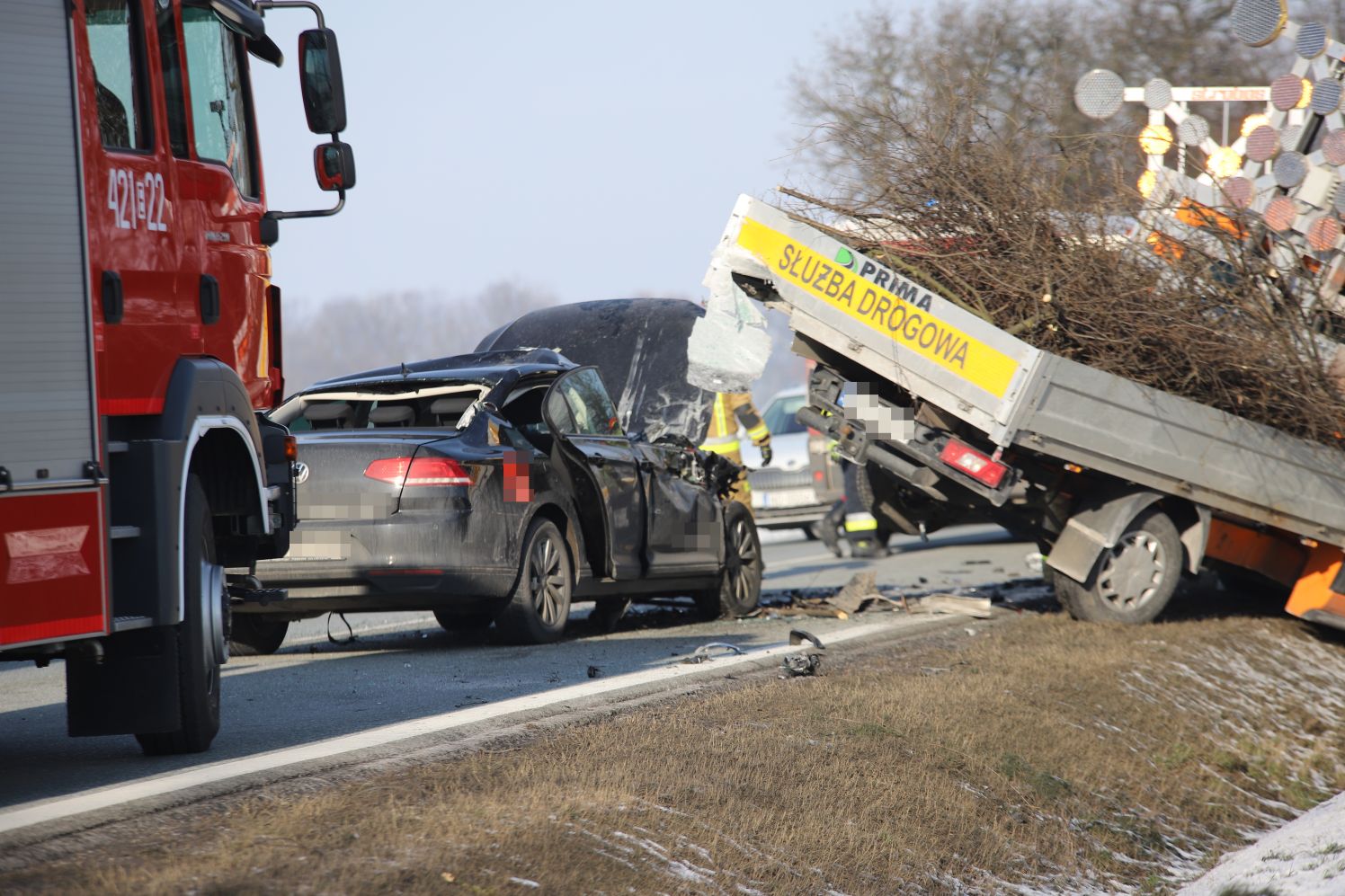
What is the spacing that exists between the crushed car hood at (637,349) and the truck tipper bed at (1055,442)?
1394 millimetres

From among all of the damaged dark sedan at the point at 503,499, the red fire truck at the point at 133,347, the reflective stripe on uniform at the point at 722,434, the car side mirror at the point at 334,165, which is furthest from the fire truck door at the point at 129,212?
the reflective stripe on uniform at the point at 722,434

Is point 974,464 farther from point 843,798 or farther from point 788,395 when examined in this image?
point 788,395

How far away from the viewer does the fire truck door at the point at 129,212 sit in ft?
15.1

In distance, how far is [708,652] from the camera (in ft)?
28.3

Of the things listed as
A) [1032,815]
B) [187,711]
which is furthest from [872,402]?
[187,711]

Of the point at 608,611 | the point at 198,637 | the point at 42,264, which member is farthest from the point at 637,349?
the point at 42,264

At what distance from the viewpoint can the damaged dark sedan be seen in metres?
8.03

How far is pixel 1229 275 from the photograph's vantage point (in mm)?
9328

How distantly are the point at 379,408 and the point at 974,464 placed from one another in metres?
3.59

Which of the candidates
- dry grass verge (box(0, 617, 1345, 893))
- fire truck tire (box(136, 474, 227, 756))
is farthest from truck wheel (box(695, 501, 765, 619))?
fire truck tire (box(136, 474, 227, 756))

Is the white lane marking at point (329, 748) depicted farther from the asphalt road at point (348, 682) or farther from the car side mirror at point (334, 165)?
the car side mirror at point (334, 165)

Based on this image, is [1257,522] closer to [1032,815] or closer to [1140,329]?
[1140,329]

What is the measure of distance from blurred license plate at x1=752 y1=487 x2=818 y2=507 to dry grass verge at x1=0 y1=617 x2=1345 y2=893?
1110 cm

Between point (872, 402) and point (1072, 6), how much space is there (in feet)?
84.5
